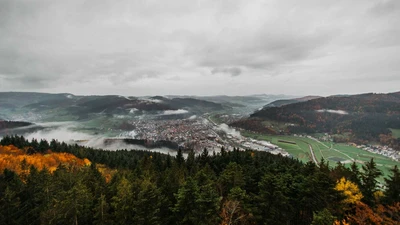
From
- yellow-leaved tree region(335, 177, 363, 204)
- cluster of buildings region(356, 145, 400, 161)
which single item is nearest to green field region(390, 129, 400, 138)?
cluster of buildings region(356, 145, 400, 161)

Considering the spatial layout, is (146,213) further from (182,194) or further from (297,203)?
(297,203)

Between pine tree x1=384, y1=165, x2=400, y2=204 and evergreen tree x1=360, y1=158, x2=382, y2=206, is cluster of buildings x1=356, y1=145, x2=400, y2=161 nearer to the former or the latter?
evergreen tree x1=360, y1=158, x2=382, y2=206

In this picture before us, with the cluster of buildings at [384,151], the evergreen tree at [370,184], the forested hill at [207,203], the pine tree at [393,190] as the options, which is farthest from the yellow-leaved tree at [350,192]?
the cluster of buildings at [384,151]

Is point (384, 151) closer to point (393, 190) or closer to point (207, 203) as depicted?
point (393, 190)

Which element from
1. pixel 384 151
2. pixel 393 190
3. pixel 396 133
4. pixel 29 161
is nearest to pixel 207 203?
pixel 393 190

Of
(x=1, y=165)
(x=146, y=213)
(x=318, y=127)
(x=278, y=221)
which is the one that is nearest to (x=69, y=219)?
(x=146, y=213)

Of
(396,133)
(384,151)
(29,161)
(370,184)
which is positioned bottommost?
(384,151)
